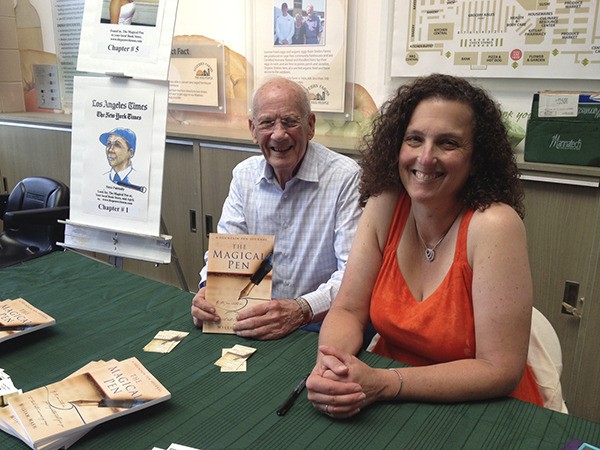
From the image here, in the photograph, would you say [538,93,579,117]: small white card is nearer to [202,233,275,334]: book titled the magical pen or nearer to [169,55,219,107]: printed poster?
[202,233,275,334]: book titled the magical pen

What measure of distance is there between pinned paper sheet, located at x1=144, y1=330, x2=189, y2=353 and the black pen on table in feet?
1.23

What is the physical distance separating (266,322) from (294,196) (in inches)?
24.9

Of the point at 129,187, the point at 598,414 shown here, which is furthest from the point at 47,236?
the point at 598,414

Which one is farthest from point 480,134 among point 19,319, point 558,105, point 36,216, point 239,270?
point 36,216

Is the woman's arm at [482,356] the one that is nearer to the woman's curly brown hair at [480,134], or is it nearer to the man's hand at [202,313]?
the woman's curly brown hair at [480,134]

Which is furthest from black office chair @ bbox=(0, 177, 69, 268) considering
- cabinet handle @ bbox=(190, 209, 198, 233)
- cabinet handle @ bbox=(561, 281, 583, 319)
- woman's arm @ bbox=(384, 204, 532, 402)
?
cabinet handle @ bbox=(561, 281, 583, 319)

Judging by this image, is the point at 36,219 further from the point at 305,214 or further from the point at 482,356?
the point at 482,356

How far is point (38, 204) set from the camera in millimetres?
2818

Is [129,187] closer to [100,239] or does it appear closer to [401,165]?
[100,239]

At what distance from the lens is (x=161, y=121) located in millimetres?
2217

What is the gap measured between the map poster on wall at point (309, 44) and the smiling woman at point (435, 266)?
147 cm

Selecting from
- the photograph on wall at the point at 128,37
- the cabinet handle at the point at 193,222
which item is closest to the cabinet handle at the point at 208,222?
the cabinet handle at the point at 193,222

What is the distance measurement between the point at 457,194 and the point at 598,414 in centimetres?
149

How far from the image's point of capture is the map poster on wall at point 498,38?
2211 mm
